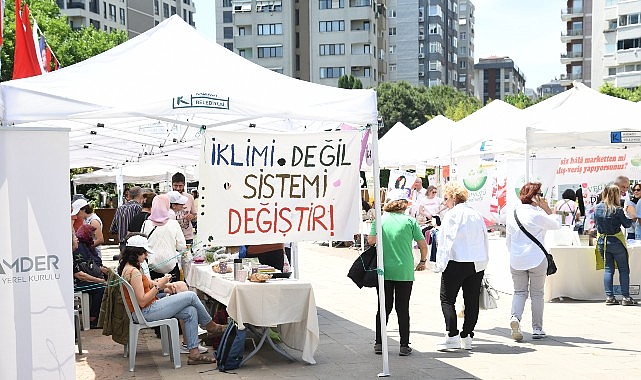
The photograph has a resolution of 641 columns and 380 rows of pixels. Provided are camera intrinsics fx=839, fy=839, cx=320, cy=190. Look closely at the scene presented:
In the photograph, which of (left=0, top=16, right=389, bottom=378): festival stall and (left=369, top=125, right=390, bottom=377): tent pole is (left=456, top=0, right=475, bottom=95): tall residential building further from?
(left=369, top=125, right=390, bottom=377): tent pole

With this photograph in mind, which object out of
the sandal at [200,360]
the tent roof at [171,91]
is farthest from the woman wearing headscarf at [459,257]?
the sandal at [200,360]

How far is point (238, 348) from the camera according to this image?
8.52 metres

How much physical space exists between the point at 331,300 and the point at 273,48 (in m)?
84.5

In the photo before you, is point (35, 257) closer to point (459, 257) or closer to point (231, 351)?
point (231, 351)

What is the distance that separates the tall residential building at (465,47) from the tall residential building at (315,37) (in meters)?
56.1

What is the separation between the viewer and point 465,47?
15512 centimetres

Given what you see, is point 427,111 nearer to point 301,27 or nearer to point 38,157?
point 301,27

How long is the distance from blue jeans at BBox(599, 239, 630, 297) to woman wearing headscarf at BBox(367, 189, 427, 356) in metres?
4.52

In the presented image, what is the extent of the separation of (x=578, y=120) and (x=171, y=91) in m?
7.81

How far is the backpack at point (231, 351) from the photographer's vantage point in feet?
27.9

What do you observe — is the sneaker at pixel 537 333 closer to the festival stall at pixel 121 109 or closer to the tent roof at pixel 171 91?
the festival stall at pixel 121 109

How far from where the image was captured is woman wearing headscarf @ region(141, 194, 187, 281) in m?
10.3

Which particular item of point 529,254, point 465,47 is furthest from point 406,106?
point 465,47

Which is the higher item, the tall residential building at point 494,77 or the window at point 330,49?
the tall residential building at point 494,77
